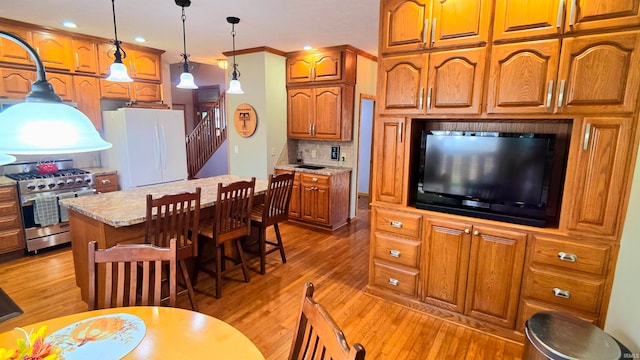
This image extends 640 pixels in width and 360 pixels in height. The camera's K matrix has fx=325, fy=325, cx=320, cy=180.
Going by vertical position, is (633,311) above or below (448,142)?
below

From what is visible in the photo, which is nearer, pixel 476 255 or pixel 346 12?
pixel 476 255

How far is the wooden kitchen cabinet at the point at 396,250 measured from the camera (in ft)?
8.90

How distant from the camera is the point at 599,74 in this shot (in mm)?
1977

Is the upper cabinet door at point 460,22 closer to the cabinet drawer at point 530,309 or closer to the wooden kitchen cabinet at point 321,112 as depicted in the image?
the cabinet drawer at point 530,309

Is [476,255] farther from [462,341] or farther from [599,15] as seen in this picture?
[599,15]

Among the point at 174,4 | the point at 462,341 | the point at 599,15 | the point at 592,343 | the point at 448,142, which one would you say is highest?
the point at 174,4

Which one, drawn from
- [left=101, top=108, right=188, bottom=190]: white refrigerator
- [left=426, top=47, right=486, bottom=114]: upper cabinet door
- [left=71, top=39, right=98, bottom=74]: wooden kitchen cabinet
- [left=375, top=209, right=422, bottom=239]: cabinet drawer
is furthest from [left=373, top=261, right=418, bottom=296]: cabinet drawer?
[left=71, top=39, right=98, bottom=74]: wooden kitchen cabinet

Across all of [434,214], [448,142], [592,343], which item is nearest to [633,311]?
[592,343]

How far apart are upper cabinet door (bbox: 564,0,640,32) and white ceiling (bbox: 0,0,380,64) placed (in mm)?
1526

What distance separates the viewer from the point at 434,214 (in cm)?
261

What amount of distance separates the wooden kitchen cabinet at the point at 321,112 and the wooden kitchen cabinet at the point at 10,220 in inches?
138

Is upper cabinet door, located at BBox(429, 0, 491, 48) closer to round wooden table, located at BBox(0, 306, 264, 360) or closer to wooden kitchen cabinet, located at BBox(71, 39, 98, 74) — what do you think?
round wooden table, located at BBox(0, 306, 264, 360)

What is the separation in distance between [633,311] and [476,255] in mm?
891

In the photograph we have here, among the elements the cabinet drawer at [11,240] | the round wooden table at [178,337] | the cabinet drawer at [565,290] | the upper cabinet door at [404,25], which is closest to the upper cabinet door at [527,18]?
the upper cabinet door at [404,25]
